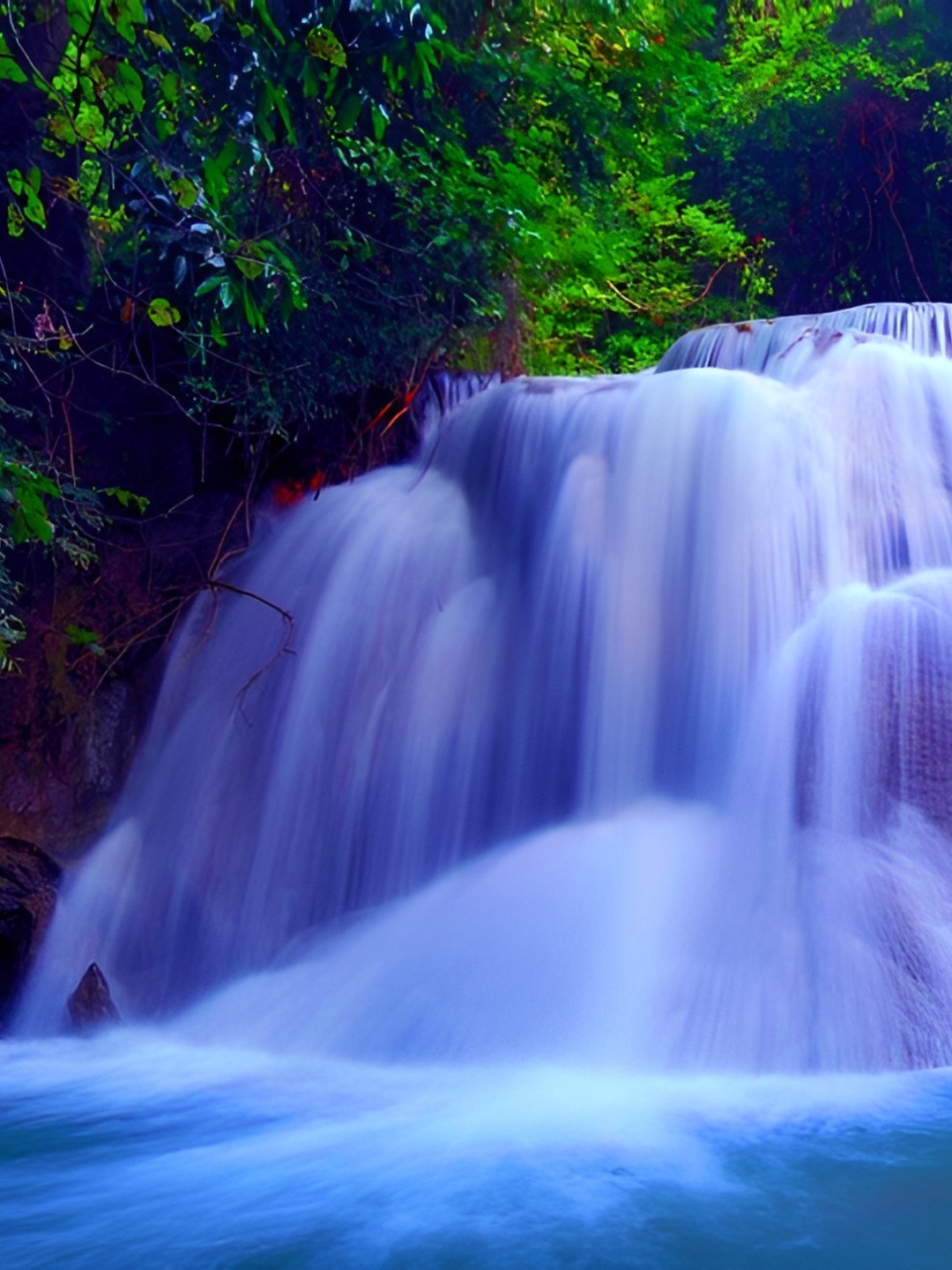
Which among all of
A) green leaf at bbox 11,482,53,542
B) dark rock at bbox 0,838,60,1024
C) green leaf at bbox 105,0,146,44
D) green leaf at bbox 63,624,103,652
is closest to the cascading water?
dark rock at bbox 0,838,60,1024

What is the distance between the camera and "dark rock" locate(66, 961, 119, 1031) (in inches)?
219

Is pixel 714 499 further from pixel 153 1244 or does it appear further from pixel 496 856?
pixel 153 1244

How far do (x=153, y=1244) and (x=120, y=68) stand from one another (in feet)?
11.3

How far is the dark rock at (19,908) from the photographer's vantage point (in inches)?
233

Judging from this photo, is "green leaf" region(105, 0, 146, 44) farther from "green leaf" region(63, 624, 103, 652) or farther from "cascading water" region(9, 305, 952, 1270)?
"green leaf" region(63, 624, 103, 652)

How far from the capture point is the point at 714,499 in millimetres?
6512

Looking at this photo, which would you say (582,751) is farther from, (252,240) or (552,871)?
(252,240)

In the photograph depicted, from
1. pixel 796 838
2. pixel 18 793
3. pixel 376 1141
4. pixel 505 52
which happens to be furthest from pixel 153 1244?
pixel 505 52

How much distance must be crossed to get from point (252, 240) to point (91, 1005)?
3.44m

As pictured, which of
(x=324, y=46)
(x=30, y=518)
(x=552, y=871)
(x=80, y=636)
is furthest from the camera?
(x=80, y=636)

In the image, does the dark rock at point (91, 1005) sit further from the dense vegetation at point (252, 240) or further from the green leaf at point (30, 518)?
the green leaf at point (30, 518)

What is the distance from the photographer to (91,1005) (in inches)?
219

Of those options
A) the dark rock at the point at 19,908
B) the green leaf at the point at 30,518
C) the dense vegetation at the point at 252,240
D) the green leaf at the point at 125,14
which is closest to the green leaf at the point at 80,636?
the dense vegetation at the point at 252,240

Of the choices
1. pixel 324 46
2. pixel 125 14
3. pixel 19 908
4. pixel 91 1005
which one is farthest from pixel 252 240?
pixel 91 1005
